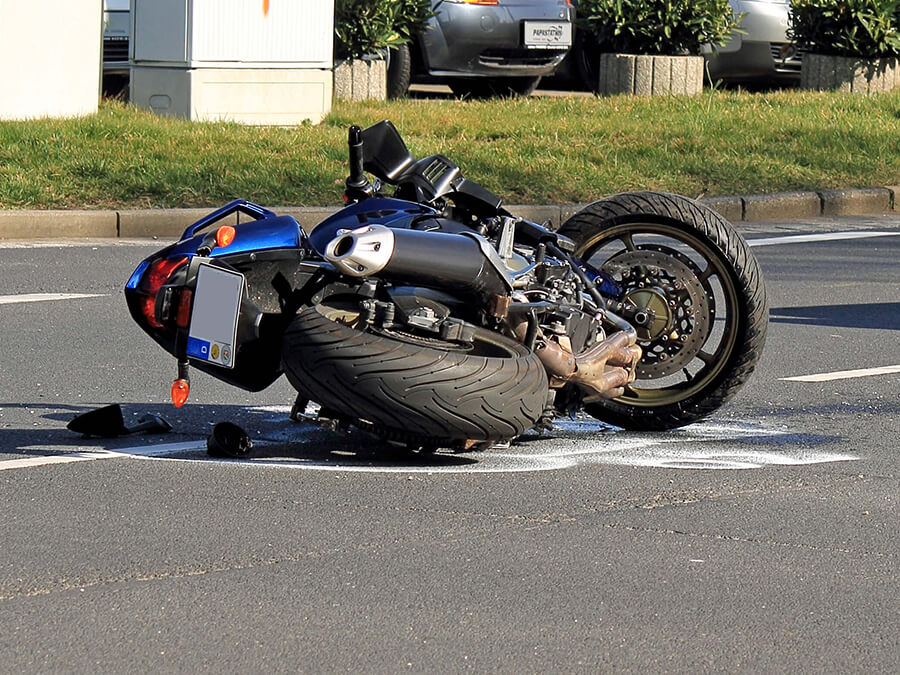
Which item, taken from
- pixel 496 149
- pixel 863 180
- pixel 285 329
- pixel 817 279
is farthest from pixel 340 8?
pixel 285 329

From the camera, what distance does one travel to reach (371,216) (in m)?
5.04

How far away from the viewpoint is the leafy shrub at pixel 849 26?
16016 mm

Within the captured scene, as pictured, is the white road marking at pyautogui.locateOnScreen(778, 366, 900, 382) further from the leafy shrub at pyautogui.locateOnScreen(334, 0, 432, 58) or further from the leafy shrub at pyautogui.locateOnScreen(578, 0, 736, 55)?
the leafy shrub at pyautogui.locateOnScreen(578, 0, 736, 55)

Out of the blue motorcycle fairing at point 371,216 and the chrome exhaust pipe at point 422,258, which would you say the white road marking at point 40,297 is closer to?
the blue motorcycle fairing at point 371,216

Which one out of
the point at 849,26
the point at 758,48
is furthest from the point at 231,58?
the point at 758,48

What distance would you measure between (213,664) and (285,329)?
158 centimetres

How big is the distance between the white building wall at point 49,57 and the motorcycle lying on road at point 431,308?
7972mm

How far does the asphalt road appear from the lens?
12.0 ft

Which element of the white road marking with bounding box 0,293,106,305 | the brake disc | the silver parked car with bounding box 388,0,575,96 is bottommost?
the white road marking with bounding box 0,293,106,305

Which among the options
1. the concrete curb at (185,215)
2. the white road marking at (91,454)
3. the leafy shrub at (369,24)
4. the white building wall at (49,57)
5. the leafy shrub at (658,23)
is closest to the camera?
the white road marking at (91,454)

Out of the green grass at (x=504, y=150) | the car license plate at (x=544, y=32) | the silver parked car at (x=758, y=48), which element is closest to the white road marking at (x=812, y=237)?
the green grass at (x=504, y=150)

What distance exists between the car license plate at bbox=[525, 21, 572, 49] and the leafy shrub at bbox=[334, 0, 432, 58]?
51.6 inches

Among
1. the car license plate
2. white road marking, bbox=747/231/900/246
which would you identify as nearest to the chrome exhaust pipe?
white road marking, bbox=747/231/900/246

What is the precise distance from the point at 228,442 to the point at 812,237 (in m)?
6.59
